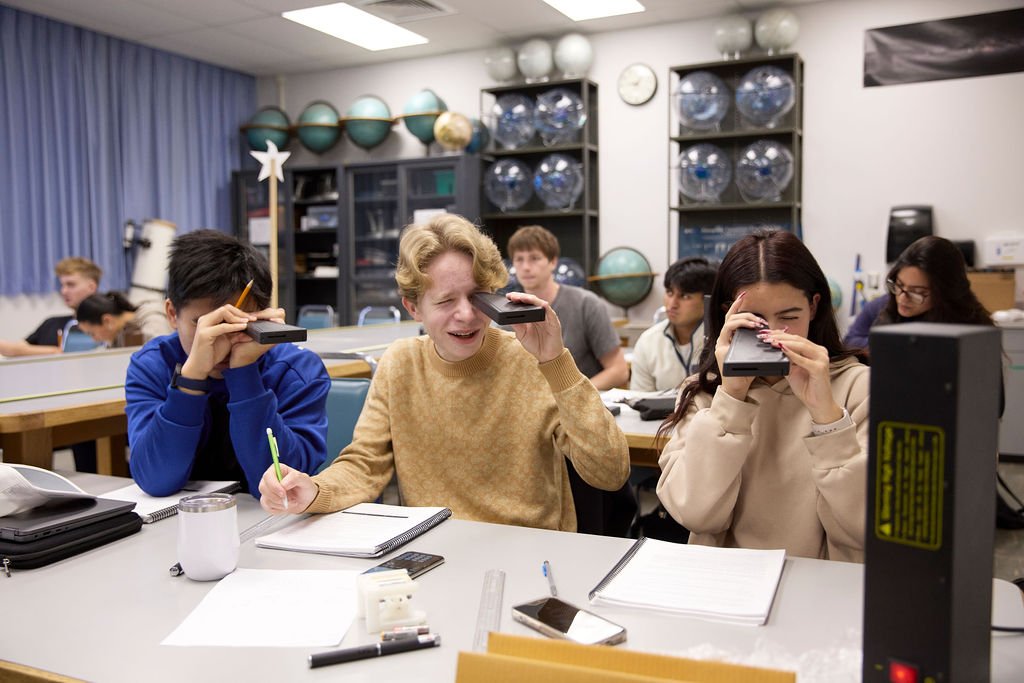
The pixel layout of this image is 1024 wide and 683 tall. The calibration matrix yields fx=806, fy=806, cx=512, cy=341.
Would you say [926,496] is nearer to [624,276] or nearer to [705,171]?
[705,171]

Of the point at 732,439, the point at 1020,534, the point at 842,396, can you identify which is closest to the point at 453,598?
the point at 732,439

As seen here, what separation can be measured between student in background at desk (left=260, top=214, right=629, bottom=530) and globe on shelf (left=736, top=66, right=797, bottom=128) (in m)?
4.24

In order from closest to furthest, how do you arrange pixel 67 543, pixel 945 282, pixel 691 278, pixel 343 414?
1. pixel 67 543
2. pixel 343 414
3. pixel 945 282
4. pixel 691 278

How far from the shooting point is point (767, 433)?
1432 millimetres

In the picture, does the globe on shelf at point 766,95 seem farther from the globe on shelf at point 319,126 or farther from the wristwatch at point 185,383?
the wristwatch at point 185,383

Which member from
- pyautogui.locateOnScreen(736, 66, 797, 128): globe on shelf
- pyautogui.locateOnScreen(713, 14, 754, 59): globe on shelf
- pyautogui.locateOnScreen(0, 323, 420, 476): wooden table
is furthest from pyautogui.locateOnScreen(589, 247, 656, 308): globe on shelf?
pyautogui.locateOnScreen(0, 323, 420, 476): wooden table

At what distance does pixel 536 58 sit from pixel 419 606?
18.1 feet

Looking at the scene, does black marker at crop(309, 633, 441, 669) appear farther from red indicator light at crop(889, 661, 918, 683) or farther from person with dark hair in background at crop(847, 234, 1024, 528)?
person with dark hair in background at crop(847, 234, 1024, 528)

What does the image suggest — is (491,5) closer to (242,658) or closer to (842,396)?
(842,396)

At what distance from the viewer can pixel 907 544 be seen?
663 mm

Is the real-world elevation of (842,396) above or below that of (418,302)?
below

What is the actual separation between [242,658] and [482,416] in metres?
0.75

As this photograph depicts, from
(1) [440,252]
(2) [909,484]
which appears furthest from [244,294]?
(2) [909,484]

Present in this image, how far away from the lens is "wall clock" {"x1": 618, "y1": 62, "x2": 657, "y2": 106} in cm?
597
